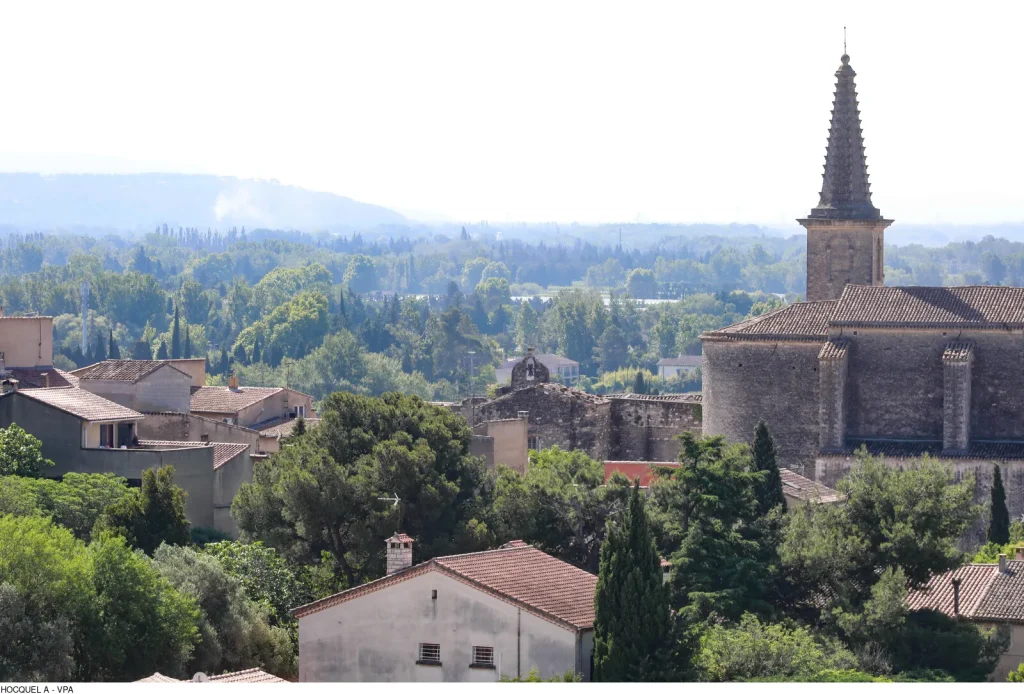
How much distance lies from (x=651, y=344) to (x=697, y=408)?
13601cm

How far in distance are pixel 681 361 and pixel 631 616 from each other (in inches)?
5847

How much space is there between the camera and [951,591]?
3719 cm

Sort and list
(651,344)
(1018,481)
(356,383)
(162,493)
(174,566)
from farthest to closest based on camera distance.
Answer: (651,344)
(356,383)
(1018,481)
(162,493)
(174,566)

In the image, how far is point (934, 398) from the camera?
49625mm

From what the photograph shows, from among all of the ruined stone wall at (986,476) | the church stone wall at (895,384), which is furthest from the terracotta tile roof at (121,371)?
the ruined stone wall at (986,476)

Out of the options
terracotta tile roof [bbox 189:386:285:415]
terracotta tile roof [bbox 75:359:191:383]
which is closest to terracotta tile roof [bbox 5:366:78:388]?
terracotta tile roof [bbox 75:359:191:383]

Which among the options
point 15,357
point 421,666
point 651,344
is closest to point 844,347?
point 15,357

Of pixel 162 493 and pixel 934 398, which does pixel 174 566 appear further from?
pixel 934 398

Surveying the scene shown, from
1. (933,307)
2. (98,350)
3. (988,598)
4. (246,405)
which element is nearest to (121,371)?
(246,405)

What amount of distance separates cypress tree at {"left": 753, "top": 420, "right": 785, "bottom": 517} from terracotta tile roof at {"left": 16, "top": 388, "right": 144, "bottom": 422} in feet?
39.2

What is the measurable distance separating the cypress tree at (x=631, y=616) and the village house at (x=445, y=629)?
41 cm

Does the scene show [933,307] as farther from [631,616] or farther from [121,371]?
[631,616]

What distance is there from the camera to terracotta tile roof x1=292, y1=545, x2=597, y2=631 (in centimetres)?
2989

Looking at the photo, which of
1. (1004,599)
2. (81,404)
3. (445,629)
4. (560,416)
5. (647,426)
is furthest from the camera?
(560,416)
